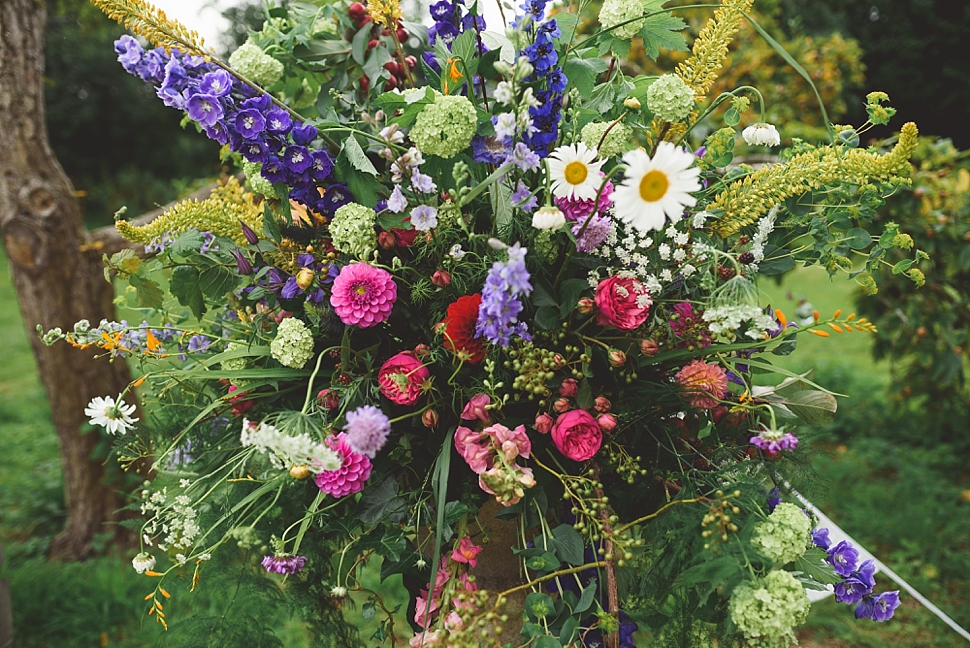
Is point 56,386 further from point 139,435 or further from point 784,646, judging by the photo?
point 784,646

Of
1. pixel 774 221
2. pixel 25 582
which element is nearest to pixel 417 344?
pixel 774 221

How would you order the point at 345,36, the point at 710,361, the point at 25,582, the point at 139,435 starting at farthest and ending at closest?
the point at 25,582 → the point at 345,36 → the point at 139,435 → the point at 710,361

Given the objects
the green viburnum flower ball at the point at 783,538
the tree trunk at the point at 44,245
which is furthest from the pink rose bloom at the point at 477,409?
the tree trunk at the point at 44,245

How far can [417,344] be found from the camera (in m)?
0.95

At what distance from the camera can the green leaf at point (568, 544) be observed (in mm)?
843

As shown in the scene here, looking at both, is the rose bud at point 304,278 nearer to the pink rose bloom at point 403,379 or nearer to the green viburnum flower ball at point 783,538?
the pink rose bloom at point 403,379

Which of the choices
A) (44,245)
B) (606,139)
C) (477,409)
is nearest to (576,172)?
(606,139)

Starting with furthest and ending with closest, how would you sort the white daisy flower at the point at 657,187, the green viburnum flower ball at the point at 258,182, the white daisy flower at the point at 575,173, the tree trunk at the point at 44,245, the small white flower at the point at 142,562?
1. the tree trunk at the point at 44,245
2. the green viburnum flower ball at the point at 258,182
3. the small white flower at the point at 142,562
4. the white daisy flower at the point at 575,173
5. the white daisy flower at the point at 657,187

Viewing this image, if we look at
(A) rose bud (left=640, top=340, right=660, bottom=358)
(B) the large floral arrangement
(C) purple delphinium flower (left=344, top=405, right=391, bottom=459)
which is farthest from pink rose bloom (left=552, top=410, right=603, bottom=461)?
(C) purple delphinium flower (left=344, top=405, right=391, bottom=459)

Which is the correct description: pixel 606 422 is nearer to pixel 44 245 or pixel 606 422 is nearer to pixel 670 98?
pixel 670 98

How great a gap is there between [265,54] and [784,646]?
1109 mm

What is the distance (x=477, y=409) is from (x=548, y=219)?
264mm

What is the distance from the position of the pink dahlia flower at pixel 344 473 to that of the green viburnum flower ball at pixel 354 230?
23cm

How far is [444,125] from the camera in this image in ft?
2.73
